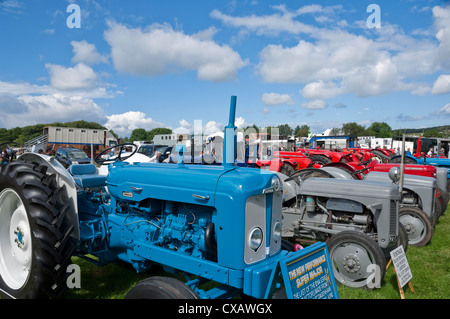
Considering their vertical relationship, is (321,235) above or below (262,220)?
below

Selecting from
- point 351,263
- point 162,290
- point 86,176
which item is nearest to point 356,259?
point 351,263

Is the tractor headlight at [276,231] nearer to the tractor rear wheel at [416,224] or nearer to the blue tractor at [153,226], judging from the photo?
the blue tractor at [153,226]

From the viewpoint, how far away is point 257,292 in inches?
92.3

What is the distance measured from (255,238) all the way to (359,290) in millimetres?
2061

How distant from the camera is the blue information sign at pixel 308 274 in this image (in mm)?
2391

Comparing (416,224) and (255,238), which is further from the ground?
(255,238)

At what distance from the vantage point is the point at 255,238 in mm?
2551

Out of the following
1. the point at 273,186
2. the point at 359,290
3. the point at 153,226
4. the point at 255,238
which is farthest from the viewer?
the point at 359,290

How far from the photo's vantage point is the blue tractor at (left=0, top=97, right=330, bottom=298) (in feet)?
8.04

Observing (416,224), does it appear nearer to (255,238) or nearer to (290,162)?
(255,238)
